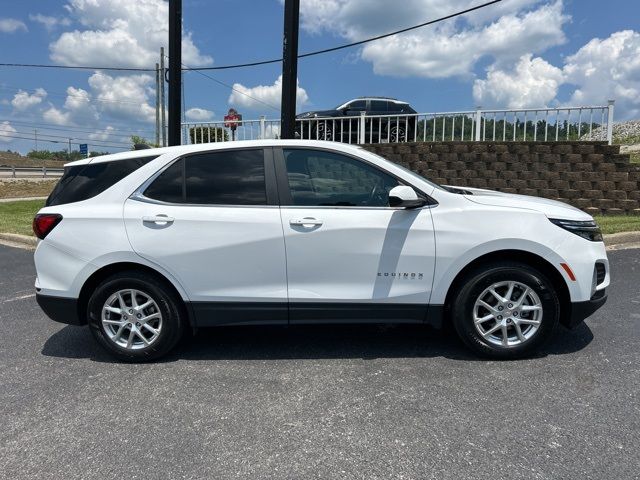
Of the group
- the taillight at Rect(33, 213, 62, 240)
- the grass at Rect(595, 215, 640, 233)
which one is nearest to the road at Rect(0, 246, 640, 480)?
the taillight at Rect(33, 213, 62, 240)

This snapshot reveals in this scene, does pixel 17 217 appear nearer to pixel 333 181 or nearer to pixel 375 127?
pixel 375 127

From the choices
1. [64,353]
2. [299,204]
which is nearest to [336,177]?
[299,204]

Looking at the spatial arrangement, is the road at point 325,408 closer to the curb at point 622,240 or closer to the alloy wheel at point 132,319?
the alloy wheel at point 132,319

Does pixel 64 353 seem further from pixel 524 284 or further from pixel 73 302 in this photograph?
pixel 524 284

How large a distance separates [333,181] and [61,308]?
93.0 inches

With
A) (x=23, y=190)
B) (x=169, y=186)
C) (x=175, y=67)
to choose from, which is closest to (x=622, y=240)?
(x=169, y=186)

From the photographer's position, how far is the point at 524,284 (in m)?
3.62

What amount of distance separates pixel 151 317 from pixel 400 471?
2.25m

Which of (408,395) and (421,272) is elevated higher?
(421,272)

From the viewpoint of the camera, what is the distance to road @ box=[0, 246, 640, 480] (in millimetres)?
2482

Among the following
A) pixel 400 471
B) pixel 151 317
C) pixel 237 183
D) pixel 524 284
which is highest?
pixel 237 183

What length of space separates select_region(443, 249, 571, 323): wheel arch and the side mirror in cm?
62

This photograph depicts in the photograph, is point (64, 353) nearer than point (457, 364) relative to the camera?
No

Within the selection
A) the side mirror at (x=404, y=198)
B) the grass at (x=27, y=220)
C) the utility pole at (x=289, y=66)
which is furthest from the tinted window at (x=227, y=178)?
the grass at (x=27, y=220)
